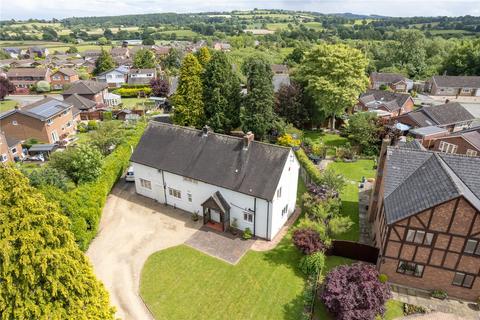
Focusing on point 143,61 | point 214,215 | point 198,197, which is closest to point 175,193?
→ point 198,197

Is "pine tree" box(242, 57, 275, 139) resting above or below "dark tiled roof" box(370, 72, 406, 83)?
above

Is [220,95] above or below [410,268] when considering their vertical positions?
above

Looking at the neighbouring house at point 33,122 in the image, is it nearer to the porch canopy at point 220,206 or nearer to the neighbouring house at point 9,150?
the neighbouring house at point 9,150

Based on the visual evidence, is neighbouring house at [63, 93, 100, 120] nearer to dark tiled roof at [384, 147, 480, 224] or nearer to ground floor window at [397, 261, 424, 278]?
dark tiled roof at [384, 147, 480, 224]

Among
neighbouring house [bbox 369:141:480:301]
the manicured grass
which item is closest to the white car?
neighbouring house [bbox 369:141:480:301]

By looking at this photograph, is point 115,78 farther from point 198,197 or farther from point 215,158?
point 198,197

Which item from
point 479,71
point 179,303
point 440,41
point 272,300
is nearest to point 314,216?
point 272,300

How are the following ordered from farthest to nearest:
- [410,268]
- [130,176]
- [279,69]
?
[279,69]
[130,176]
[410,268]
